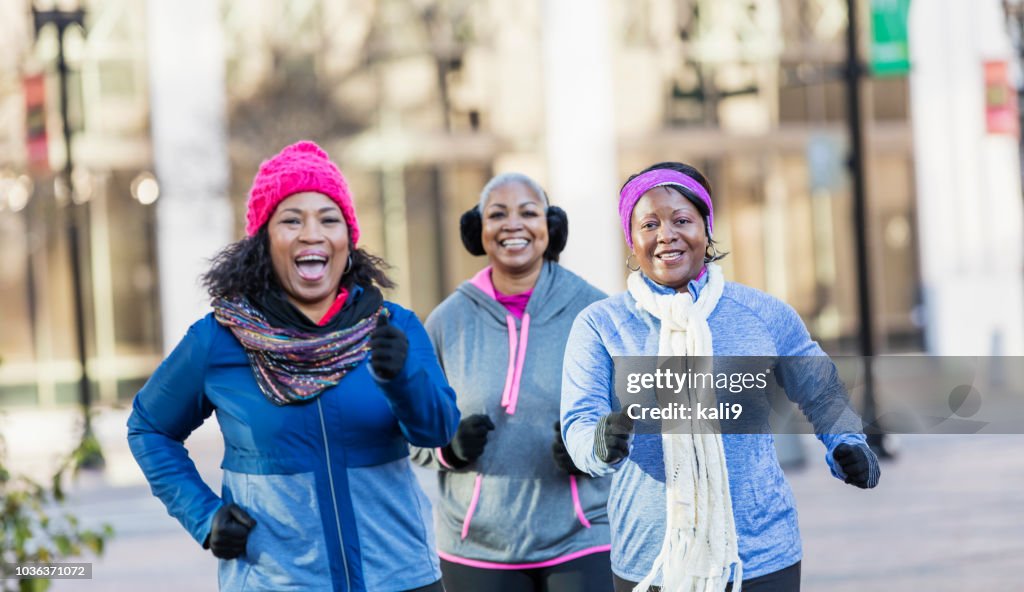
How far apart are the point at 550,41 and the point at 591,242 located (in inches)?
124

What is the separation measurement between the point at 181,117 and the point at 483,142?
4.57 meters

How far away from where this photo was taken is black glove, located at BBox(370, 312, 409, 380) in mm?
3395

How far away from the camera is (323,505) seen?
3.70 meters

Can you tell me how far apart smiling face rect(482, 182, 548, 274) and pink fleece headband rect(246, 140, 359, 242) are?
1243 millimetres

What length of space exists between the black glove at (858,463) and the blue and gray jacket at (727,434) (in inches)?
1.5

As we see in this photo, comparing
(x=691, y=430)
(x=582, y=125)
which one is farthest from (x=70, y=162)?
(x=691, y=430)

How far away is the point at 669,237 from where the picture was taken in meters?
3.62

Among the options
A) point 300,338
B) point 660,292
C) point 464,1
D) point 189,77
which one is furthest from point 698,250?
point 464,1

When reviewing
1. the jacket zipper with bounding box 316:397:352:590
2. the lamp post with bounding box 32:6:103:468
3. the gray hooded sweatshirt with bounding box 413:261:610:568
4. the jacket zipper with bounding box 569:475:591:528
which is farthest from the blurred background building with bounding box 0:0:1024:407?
the jacket zipper with bounding box 316:397:352:590

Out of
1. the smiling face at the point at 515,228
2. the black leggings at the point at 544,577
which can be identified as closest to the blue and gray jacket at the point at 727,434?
the black leggings at the point at 544,577

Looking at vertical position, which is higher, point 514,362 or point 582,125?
point 582,125

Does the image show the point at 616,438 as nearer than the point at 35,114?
Yes

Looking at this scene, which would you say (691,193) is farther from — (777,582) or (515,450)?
(515,450)

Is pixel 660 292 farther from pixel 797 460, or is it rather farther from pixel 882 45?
pixel 882 45
